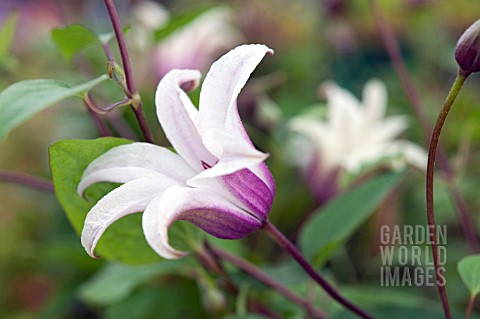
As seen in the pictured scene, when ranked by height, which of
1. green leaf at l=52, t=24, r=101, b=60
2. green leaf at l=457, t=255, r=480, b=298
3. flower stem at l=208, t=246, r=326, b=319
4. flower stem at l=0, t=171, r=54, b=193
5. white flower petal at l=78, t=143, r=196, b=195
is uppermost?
green leaf at l=52, t=24, r=101, b=60

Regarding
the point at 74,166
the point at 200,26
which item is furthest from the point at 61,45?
the point at 200,26

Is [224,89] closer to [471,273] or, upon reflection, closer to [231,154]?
[231,154]

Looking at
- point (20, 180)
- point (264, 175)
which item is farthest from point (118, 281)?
point (264, 175)

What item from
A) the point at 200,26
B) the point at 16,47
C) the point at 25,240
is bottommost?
the point at 25,240

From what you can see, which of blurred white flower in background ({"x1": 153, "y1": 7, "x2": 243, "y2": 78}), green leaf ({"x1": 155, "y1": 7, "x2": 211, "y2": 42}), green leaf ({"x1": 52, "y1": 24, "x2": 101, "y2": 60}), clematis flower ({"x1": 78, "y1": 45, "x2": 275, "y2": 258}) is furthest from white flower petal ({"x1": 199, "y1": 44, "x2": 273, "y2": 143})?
blurred white flower in background ({"x1": 153, "y1": 7, "x2": 243, "y2": 78})

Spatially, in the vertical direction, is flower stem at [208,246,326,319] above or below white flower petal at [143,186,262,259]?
below

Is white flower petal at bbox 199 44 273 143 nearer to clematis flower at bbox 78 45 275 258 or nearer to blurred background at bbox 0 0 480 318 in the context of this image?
clematis flower at bbox 78 45 275 258

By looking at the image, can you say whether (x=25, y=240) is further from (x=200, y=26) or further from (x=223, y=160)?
(x=223, y=160)
